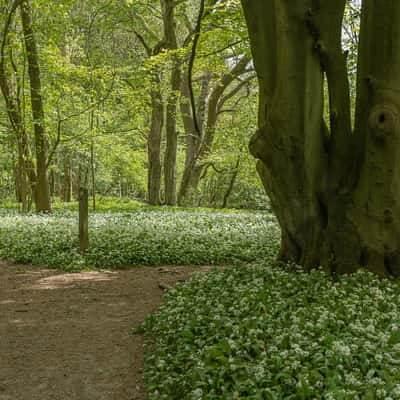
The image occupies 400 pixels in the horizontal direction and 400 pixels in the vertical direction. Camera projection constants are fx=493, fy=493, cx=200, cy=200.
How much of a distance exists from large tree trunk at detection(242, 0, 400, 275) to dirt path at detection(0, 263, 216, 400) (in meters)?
2.98

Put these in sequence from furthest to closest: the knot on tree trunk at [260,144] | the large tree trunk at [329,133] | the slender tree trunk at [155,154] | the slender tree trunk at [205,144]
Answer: the slender tree trunk at [205,144] < the slender tree trunk at [155,154] < the knot on tree trunk at [260,144] < the large tree trunk at [329,133]

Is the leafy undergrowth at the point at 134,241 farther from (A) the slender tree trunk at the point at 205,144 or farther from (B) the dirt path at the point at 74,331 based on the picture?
(A) the slender tree trunk at the point at 205,144

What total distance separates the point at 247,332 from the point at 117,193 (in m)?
47.3

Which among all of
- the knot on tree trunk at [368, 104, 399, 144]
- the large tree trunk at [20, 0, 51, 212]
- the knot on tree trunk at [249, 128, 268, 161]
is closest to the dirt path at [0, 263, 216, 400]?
the knot on tree trunk at [249, 128, 268, 161]

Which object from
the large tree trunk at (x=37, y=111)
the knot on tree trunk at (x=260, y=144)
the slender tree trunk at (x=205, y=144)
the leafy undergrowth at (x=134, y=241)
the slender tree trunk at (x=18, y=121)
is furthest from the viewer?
the slender tree trunk at (x=205, y=144)

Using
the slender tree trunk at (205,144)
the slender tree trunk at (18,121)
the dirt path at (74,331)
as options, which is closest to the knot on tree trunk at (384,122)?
the dirt path at (74,331)

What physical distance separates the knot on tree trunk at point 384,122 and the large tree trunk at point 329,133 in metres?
0.01

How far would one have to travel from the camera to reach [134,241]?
1196cm

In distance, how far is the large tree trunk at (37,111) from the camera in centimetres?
1706

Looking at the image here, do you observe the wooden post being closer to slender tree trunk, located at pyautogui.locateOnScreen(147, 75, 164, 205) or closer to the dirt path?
the dirt path

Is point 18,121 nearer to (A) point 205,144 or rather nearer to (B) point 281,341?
(A) point 205,144

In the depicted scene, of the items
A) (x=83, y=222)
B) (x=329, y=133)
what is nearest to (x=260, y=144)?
(x=329, y=133)

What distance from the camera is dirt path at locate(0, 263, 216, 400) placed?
16.6 feet

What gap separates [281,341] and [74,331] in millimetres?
3383
